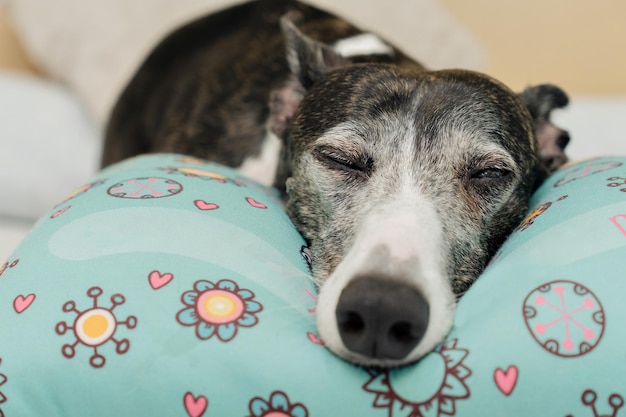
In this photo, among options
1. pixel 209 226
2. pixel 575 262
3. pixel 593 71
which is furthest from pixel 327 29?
pixel 593 71

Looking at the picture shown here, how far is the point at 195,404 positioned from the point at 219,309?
0.57 ft

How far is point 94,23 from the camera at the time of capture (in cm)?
385

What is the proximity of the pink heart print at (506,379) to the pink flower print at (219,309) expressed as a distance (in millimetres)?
425

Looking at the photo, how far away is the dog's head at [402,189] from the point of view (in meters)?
1.28

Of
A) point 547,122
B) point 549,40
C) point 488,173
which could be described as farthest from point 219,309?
point 549,40

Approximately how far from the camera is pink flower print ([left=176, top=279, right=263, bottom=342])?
4.17ft

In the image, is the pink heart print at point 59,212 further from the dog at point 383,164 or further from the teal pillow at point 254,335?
the dog at point 383,164

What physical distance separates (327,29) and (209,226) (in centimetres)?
158

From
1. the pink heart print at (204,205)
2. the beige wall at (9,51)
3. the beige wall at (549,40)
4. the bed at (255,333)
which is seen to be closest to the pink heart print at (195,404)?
the bed at (255,333)

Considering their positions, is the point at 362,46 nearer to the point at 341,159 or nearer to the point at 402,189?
the point at 341,159

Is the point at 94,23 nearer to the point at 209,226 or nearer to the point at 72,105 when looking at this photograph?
the point at 72,105

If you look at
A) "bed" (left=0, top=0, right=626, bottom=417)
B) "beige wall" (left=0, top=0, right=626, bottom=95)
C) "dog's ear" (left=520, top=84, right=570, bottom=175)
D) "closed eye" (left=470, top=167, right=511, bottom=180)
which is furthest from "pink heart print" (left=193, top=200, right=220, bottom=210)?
"beige wall" (left=0, top=0, right=626, bottom=95)

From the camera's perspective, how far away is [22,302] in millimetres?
1327

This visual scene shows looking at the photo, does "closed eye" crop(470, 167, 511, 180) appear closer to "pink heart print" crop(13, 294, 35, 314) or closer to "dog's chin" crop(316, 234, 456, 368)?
"dog's chin" crop(316, 234, 456, 368)
